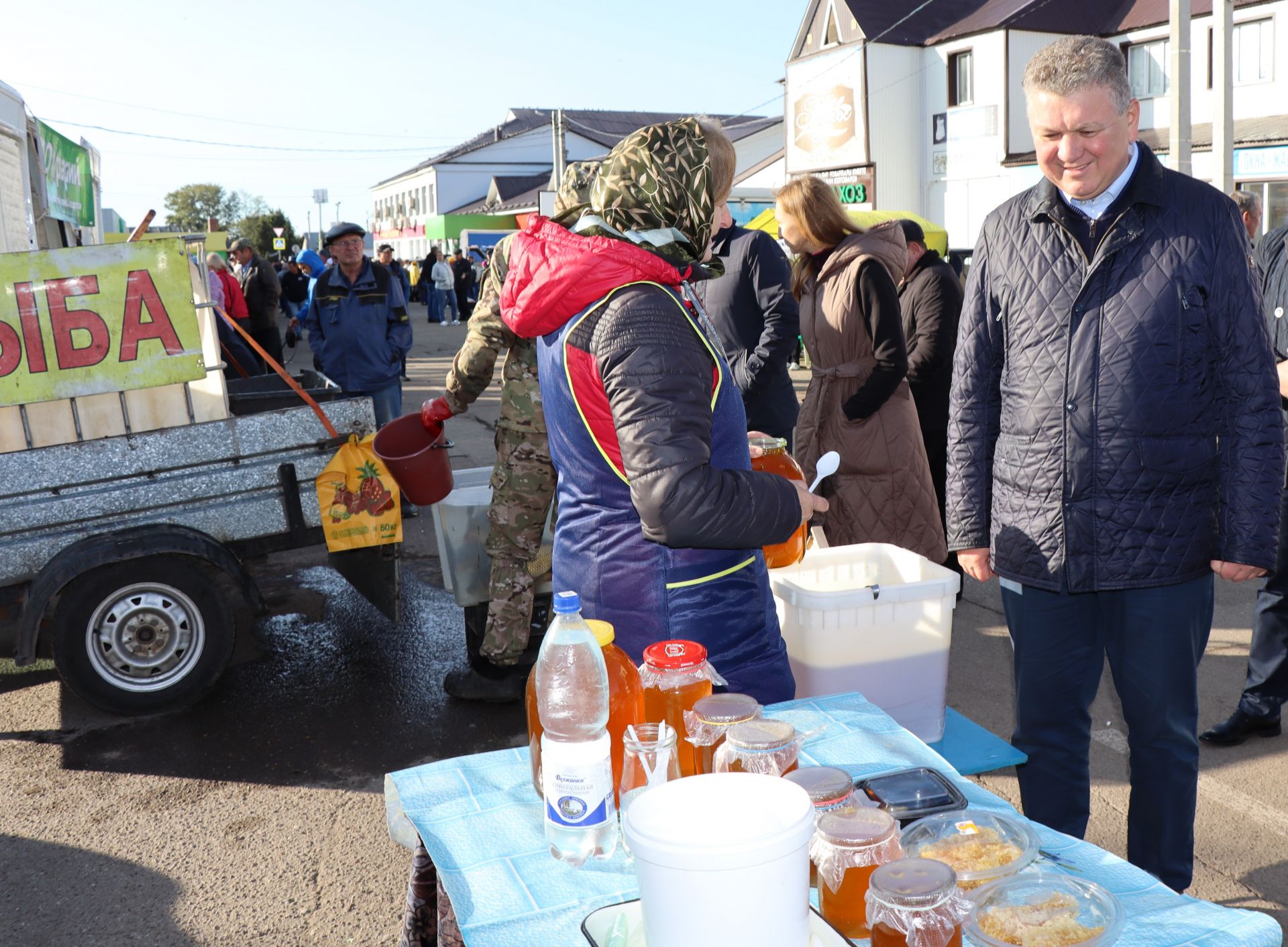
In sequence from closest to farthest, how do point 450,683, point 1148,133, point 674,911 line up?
point 674,911, point 450,683, point 1148,133

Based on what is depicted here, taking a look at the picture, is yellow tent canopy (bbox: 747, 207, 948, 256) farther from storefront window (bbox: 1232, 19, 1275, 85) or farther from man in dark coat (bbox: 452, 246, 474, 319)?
man in dark coat (bbox: 452, 246, 474, 319)

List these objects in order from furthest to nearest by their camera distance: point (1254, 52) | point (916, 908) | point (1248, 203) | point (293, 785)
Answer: point (1254, 52), point (1248, 203), point (293, 785), point (916, 908)

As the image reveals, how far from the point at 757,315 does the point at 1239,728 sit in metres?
2.65

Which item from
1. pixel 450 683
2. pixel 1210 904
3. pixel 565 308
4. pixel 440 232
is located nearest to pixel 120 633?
pixel 450 683

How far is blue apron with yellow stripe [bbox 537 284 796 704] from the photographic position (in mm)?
2111

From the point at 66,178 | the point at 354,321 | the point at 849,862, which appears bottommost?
the point at 849,862

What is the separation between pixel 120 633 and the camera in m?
4.62

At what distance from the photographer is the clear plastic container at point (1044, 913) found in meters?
1.36

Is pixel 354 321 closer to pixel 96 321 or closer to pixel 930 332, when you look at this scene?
pixel 96 321

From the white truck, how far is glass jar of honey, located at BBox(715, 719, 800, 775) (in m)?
3.36

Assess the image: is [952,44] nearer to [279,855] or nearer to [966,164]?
[966,164]

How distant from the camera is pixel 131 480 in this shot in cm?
452

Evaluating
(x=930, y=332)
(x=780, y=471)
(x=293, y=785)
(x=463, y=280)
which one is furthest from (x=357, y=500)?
(x=463, y=280)

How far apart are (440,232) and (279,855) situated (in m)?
49.2
